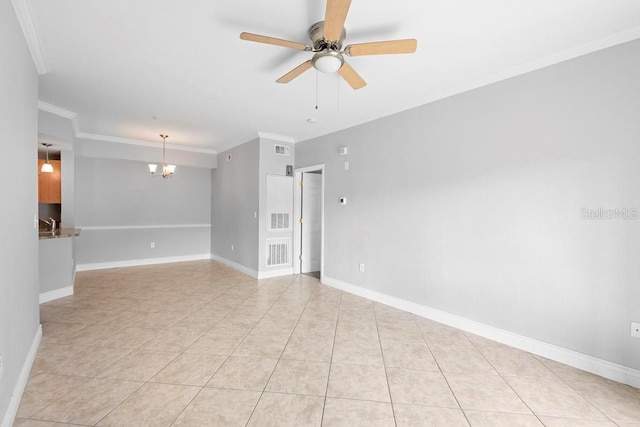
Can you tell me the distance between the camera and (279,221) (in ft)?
18.6

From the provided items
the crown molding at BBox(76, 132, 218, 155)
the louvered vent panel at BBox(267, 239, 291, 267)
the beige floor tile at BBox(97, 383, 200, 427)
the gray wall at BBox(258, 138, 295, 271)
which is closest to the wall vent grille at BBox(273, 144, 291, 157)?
the gray wall at BBox(258, 138, 295, 271)

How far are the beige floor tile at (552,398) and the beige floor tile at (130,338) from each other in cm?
332

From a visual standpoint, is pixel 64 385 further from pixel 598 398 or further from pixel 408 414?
pixel 598 398

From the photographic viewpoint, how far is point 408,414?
6.28ft

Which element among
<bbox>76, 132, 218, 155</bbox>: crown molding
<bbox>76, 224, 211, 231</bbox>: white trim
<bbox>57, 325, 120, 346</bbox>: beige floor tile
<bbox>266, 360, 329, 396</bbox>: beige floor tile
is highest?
<bbox>76, 132, 218, 155</bbox>: crown molding

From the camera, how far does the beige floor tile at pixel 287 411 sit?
1.83 m

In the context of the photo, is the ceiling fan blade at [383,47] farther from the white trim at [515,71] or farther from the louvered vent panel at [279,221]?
the louvered vent panel at [279,221]

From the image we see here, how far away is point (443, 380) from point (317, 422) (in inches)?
43.1

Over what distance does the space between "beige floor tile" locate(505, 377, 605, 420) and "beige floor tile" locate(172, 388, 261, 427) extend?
1.94 m

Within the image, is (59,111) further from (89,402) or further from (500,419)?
(500,419)

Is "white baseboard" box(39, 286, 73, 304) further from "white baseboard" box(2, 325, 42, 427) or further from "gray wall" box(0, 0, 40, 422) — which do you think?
"gray wall" box(0, 0, 40, 422)

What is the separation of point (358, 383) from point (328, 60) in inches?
97.4

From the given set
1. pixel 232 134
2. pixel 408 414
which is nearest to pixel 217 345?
pixel 408 414

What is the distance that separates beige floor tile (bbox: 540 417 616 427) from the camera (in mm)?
1833
